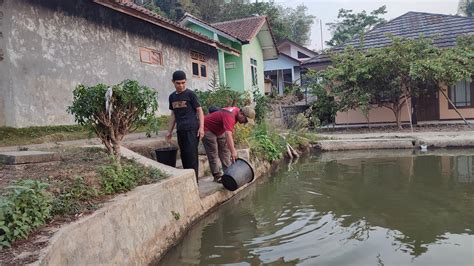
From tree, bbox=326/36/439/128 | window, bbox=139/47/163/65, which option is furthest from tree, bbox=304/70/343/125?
window, bbox=139/47/163/65

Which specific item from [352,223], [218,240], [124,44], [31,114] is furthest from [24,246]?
[124,44]

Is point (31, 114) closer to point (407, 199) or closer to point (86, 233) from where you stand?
point (86, 233)

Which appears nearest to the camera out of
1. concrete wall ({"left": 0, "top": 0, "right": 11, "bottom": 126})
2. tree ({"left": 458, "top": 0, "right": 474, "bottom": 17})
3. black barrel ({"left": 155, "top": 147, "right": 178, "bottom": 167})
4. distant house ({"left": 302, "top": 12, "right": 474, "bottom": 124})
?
black barrel ({"left": 155, "top": 147, "right": 178, "bottom": 167})

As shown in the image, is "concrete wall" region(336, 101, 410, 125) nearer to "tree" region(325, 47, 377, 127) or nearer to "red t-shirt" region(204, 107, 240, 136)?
"tree" region(325, 47, 377, 127)

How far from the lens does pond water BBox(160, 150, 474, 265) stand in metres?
4.29

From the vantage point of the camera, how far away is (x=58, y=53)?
8.88m

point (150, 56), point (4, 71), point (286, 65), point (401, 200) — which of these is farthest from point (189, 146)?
point (286, 65)

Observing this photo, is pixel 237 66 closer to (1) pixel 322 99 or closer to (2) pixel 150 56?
(1) pixel 322 99

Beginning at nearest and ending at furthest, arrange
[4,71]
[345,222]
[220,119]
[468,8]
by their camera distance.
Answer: [345,222], [220,119], [4,71], [468,8]

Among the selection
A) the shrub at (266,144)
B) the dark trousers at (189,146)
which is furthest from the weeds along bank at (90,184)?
the shrub at (266,144)

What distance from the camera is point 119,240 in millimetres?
3619

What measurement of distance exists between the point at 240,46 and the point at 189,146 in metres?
15.0

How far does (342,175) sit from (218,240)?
4668 millimetres

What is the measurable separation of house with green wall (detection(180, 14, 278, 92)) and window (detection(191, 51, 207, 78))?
55 mm
